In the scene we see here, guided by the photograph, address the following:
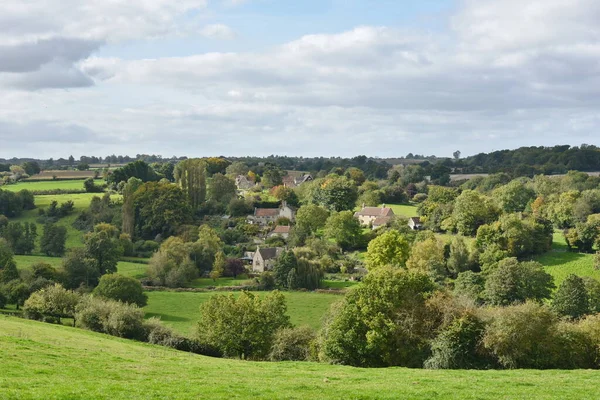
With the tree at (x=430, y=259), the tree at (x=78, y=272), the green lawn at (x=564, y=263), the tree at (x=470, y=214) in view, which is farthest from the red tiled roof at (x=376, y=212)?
the tree at (x=78, y=272)

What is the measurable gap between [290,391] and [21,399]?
719 cm

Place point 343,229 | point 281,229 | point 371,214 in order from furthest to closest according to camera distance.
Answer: point 371,214 → point 281,229 → point 343,229

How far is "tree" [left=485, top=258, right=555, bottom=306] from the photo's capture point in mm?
50875

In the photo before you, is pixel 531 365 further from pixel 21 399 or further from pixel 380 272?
pixel 21 399

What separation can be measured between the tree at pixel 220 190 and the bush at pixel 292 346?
73.6 meters

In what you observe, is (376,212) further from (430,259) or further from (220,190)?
(430,259)

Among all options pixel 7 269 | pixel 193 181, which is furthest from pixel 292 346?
pixel 193 181

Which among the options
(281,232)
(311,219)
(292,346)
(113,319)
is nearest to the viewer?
(292,346)

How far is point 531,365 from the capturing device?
97.2ft

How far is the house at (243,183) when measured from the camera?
5344 inches

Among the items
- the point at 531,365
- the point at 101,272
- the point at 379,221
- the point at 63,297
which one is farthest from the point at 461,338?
the point at 379,221

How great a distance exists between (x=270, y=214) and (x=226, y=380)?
8298 cm

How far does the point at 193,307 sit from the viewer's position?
185 ft

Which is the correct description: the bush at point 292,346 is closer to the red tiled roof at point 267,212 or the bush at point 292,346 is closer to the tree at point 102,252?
the tree at point 102,252
